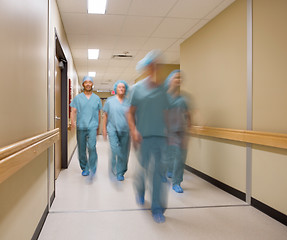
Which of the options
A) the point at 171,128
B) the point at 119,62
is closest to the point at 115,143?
the point at 171,128

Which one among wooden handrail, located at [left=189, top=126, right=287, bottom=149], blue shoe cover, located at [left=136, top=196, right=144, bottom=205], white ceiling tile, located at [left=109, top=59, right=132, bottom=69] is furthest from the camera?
white ceiling tile, located at [left=109, top=59, right=132, bottom=69]

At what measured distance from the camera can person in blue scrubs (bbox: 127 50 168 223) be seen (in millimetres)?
2215

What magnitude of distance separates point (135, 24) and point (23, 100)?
2689mm

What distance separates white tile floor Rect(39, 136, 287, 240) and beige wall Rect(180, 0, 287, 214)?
278 mm

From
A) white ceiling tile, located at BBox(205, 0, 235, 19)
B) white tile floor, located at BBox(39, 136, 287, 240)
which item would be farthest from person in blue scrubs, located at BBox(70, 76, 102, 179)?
white ceiling tile, located at BBox(205, 0, 235, 19)

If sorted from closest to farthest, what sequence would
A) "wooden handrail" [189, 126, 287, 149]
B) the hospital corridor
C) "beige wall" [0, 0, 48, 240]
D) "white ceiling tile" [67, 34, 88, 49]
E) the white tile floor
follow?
"beige wall" [0, 0, 48, 240] → the hospital corridor → the white tile floor → "wooden handrail" [189, 126, 287, 149] → "white ceiling tile" [67, 34, 88, 49]

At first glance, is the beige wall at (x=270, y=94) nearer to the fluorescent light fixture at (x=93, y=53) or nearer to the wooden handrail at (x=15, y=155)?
the wooden handrail at (x=15, y=155)

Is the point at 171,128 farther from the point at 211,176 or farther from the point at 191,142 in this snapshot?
the point at 191,142

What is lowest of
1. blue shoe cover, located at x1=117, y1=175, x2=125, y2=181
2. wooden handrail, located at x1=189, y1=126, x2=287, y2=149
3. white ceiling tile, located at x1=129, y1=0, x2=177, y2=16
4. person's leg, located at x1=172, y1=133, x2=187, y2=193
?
blue shoe cover, located at x1=117, y1=175, x2=125, y2=181

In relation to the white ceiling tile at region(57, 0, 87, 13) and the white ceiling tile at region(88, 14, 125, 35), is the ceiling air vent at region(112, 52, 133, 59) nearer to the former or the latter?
the white ceiling tile at region(88, 14, 125, 35)

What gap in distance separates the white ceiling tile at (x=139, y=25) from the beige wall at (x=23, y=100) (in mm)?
1576

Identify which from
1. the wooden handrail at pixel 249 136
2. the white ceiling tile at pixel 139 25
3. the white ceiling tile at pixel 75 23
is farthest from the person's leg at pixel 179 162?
the white ceiling tile at pixel 75 23

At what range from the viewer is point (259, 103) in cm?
256

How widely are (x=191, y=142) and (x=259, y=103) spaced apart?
1.79 meters
